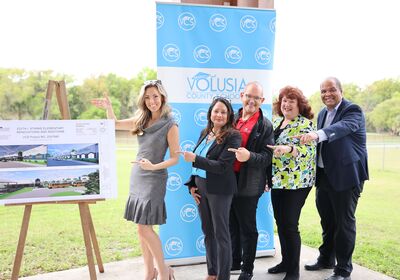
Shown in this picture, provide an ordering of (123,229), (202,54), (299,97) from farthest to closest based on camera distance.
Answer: (123,229), (202,54), (299,97)

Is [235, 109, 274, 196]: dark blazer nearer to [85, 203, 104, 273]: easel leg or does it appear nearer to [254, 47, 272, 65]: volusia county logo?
[254, 47, 272, 65]: volusia county logo

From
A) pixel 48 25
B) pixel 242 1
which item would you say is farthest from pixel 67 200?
pixel 48 25

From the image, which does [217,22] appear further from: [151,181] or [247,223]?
[247,223]

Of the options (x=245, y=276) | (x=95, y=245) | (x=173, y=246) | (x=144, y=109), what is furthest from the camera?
(x=173, y=246)

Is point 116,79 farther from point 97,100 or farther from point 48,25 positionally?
point 97,100

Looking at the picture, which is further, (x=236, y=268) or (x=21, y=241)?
(x=236, y=268)

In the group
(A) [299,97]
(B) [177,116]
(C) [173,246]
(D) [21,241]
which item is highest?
(A) [299,97]

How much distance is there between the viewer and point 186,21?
2906 millimetres

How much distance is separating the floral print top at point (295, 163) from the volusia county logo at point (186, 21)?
1050 mm

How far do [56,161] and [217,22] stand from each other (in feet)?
5.14

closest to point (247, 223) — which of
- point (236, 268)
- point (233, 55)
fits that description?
point (236, 268)

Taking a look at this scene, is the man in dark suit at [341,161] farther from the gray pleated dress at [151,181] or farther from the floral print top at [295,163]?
→ the gray pleated dress at [151,181]

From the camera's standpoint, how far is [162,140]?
7.99ft

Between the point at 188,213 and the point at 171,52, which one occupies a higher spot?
the point at 171,52
